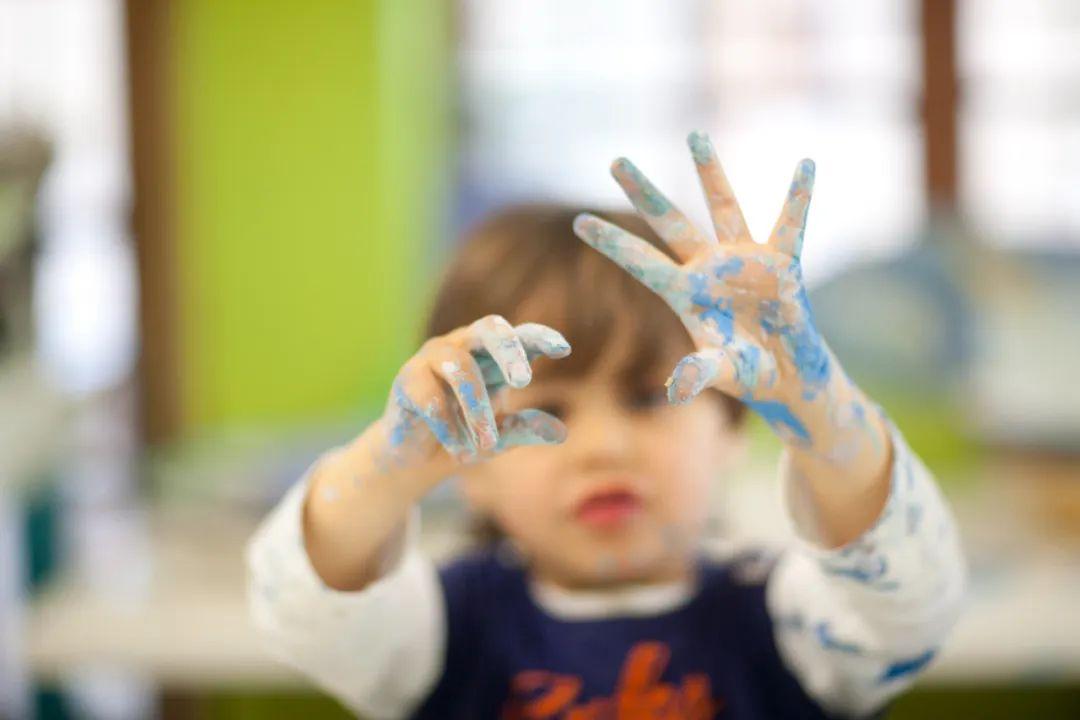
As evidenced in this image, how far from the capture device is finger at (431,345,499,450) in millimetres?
380

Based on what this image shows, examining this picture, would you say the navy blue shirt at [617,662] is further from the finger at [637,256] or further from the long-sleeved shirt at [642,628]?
the finger at [637,256]

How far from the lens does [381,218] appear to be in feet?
7.02

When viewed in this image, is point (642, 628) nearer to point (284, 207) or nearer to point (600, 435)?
point (600, 435)

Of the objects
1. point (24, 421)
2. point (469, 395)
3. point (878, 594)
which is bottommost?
point (24, 421)

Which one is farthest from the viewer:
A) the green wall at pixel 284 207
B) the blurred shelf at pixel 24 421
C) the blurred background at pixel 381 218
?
the green wall at pixel 284 207

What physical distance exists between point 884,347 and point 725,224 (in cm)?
120

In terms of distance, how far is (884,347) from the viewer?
5.04ft

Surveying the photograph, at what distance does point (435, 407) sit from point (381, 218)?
178 cm

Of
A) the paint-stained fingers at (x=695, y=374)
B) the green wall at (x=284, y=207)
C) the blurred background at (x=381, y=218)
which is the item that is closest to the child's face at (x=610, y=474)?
the paint-stained fingers at (x=695, y=374)

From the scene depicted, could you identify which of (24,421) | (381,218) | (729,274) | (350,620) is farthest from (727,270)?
(381,218)

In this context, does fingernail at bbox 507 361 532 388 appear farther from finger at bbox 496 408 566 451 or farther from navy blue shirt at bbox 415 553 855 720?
navy blue shirt at bbox 415 553 855 720

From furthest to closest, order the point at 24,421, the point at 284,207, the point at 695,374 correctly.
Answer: the point at 284,207, the point at 24,421, the point at 695,374

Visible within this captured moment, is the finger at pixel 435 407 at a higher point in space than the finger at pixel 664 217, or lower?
lower

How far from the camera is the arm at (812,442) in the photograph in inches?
15.3
